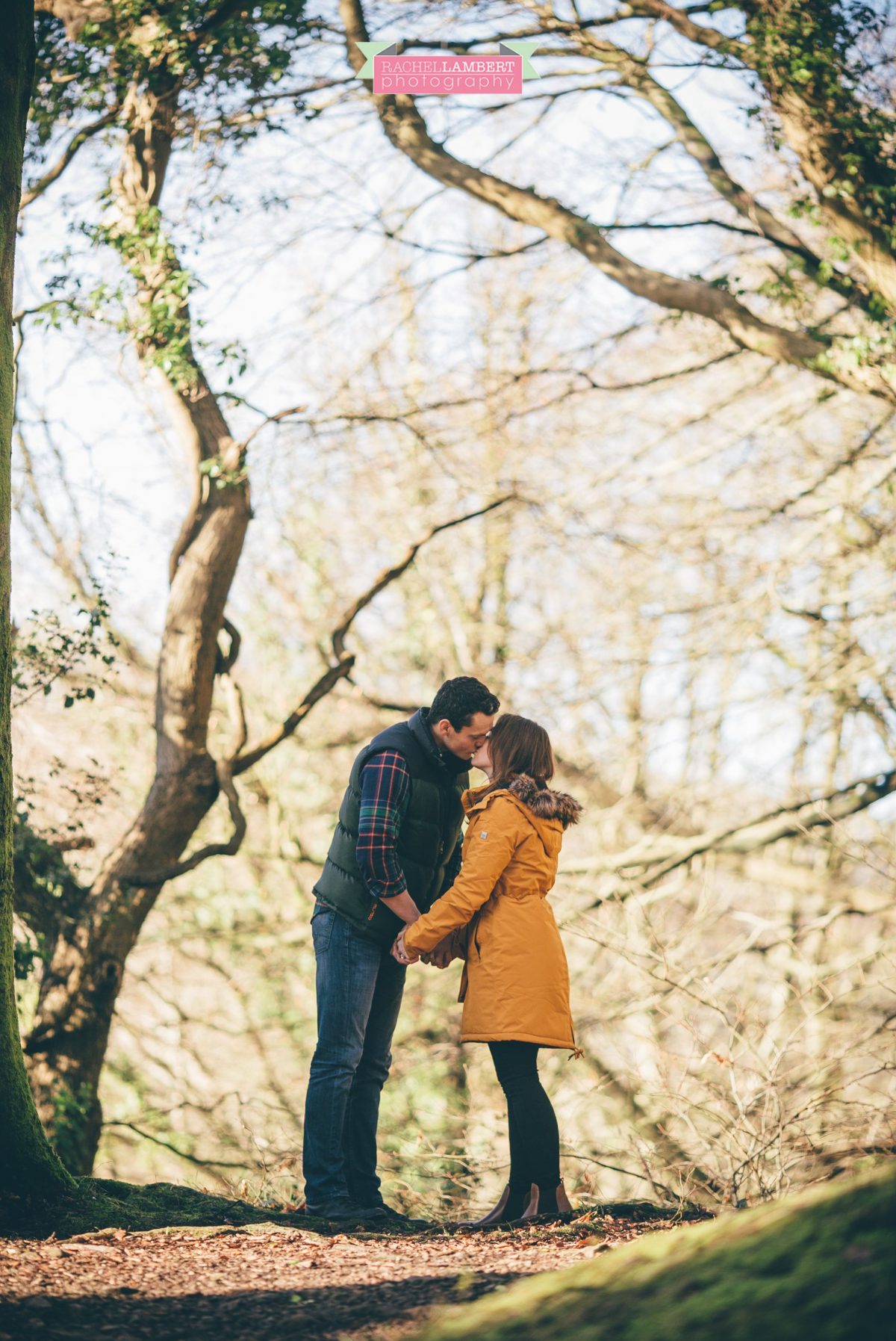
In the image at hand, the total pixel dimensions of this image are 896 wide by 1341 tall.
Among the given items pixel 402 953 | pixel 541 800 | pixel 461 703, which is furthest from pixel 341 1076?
pixel 461 703

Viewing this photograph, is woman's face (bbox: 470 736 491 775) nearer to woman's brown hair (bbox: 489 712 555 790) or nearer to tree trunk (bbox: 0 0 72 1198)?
woman's brown hair (bbox: 489 712 555 790)

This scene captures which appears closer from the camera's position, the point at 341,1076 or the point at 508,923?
the point at 508,923

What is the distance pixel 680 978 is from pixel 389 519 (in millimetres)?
6079

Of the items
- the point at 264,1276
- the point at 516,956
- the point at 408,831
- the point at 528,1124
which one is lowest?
the point at 264,1276

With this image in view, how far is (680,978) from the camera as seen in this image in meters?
6.45

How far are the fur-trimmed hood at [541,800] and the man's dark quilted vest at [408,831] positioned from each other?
30 centimetres

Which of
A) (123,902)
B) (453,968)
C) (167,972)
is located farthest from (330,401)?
(167,972)

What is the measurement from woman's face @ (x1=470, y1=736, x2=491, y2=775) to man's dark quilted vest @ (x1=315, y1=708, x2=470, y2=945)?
0.17ft

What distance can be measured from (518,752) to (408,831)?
476 mm

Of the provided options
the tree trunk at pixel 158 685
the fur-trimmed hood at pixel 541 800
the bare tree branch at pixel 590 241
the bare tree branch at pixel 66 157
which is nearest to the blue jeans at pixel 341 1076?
the fur-trimmed hood at pixel 541 800

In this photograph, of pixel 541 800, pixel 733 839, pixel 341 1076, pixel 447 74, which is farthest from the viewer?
pixel 733 839

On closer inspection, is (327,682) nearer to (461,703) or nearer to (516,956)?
(461,703)

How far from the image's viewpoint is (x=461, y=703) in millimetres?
3850

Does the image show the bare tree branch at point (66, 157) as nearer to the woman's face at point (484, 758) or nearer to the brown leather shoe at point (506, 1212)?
the woman's face at point (484, 758)
